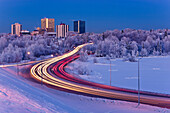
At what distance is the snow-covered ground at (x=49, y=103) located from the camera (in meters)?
10.2

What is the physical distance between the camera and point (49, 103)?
1284 cm

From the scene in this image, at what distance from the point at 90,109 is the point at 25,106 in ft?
20.5

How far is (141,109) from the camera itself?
15156 millimetres

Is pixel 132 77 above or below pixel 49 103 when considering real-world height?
below

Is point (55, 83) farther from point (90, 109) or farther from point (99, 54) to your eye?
point (99, 54)

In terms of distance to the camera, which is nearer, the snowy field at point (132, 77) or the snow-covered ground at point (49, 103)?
the snow-covered ground at point (49, 103)

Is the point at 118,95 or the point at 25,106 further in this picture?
the point at 118,95

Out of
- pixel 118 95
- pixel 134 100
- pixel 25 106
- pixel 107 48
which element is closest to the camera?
pixel 25 106

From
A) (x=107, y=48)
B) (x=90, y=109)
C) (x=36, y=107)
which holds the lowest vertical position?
(x=90, y=109)

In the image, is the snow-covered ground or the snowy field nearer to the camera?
the snow-covered ground

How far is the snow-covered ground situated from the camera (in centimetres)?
1020

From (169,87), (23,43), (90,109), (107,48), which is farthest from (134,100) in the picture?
(23,43)

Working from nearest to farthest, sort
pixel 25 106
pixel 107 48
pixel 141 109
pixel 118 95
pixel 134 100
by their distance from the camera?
1. pixel 25 106
2. pixel 141 109
3. pixel 134 100
4. pixel 118 95
5. pixel 107 48

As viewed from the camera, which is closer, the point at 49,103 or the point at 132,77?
the point at 49,103
